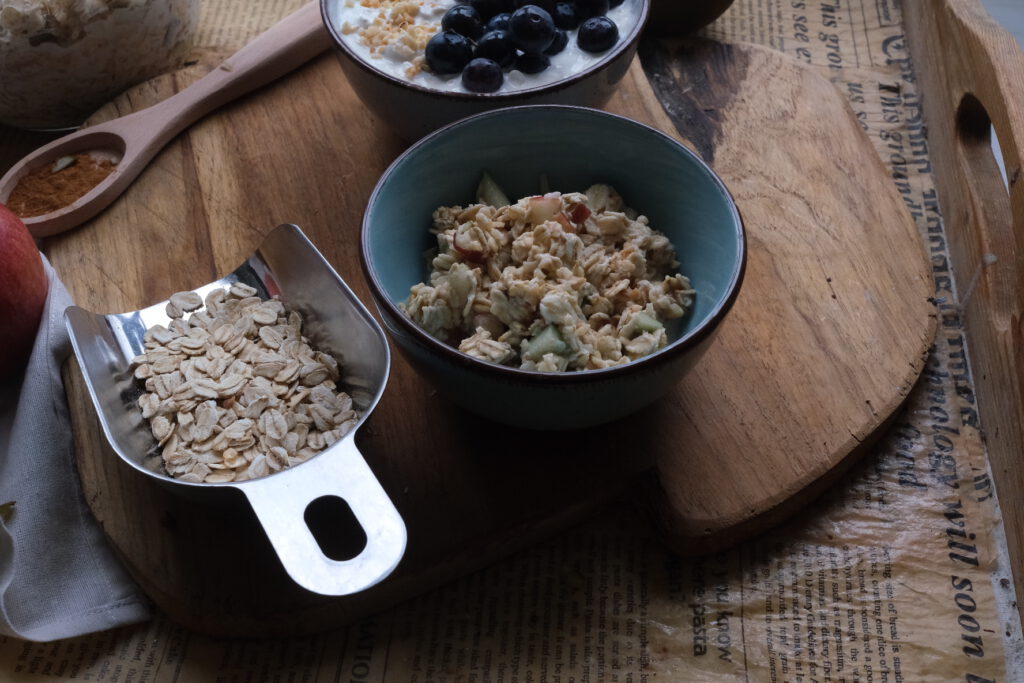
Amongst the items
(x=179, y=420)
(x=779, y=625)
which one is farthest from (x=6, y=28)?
(x=779, y=625)

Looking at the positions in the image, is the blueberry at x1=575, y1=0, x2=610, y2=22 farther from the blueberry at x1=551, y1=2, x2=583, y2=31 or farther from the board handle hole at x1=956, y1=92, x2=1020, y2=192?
the board handle hole at x1=956, y1=92, x2=1020, y2=192

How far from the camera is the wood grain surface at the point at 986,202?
3.37 feet

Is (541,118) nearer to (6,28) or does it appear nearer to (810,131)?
(810,131)

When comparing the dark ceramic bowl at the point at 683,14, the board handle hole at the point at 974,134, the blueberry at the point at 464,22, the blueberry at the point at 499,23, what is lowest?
the board handle hole at the point at 974,134

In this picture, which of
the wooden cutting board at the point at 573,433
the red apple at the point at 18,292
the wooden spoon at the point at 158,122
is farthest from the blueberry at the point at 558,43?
the red apple at the point at 18,292

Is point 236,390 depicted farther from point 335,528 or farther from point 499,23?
point 499,23

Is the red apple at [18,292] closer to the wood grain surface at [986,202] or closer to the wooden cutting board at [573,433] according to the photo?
the wooden cutting board at [573,433]

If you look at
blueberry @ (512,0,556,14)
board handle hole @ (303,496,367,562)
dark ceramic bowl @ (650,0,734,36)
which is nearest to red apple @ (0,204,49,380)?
board handle hole @ (303,496,367,562)

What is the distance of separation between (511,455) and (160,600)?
0.37 meters

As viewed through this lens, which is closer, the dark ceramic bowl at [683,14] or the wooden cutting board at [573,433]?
the wooden cutting board at [573,433]

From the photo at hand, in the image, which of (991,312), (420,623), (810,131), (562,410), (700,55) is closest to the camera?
(562,410)

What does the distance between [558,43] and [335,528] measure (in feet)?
2.08

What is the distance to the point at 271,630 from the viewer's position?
94 cm

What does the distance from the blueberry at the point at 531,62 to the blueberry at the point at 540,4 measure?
0.24ft
